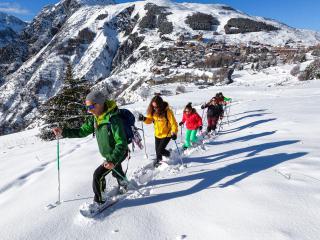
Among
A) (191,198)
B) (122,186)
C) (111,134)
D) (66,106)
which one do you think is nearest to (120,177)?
(122,186)

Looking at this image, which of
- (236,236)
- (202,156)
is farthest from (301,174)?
(202,156)

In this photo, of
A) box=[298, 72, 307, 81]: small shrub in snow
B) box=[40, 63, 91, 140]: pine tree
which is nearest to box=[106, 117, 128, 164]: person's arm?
box=[40, 63, 91, 140]: pine tree

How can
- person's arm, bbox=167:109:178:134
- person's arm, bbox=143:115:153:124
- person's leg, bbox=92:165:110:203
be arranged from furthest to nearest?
person's arm, bbox=143:115:153:124 → person's arm, bbox=167:109:178:134 → person's leg, bbox=92:165:110:203

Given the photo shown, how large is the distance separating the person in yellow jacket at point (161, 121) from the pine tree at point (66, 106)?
17.7 meters

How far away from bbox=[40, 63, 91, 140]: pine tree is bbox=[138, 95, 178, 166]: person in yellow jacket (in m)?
17.7

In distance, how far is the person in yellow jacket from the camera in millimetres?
7315

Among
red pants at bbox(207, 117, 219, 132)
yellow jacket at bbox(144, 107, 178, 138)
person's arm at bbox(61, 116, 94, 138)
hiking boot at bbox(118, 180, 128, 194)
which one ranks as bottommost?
red pants at bbox(207, 117, 219, 132)

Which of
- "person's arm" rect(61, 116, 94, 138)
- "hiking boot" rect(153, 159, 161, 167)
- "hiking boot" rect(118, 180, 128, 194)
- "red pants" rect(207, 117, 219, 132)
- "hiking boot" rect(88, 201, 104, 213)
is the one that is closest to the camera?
"hiking boot" rect(88, 201, 104, 213)

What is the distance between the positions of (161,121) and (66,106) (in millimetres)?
19176

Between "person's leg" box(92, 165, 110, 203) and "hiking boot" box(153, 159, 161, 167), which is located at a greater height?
"person's leg" box(92, 165, 110, 203)

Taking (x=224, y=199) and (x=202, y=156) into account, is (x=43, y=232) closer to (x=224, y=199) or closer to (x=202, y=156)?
(x=224, y=199)

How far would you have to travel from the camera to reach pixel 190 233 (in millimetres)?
3941

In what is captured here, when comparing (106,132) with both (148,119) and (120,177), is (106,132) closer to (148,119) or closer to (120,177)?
(120,177)

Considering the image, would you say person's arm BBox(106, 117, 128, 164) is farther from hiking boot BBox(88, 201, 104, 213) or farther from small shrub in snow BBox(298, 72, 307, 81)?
small shrub in snow BBox(298, 72, 307, 81)
